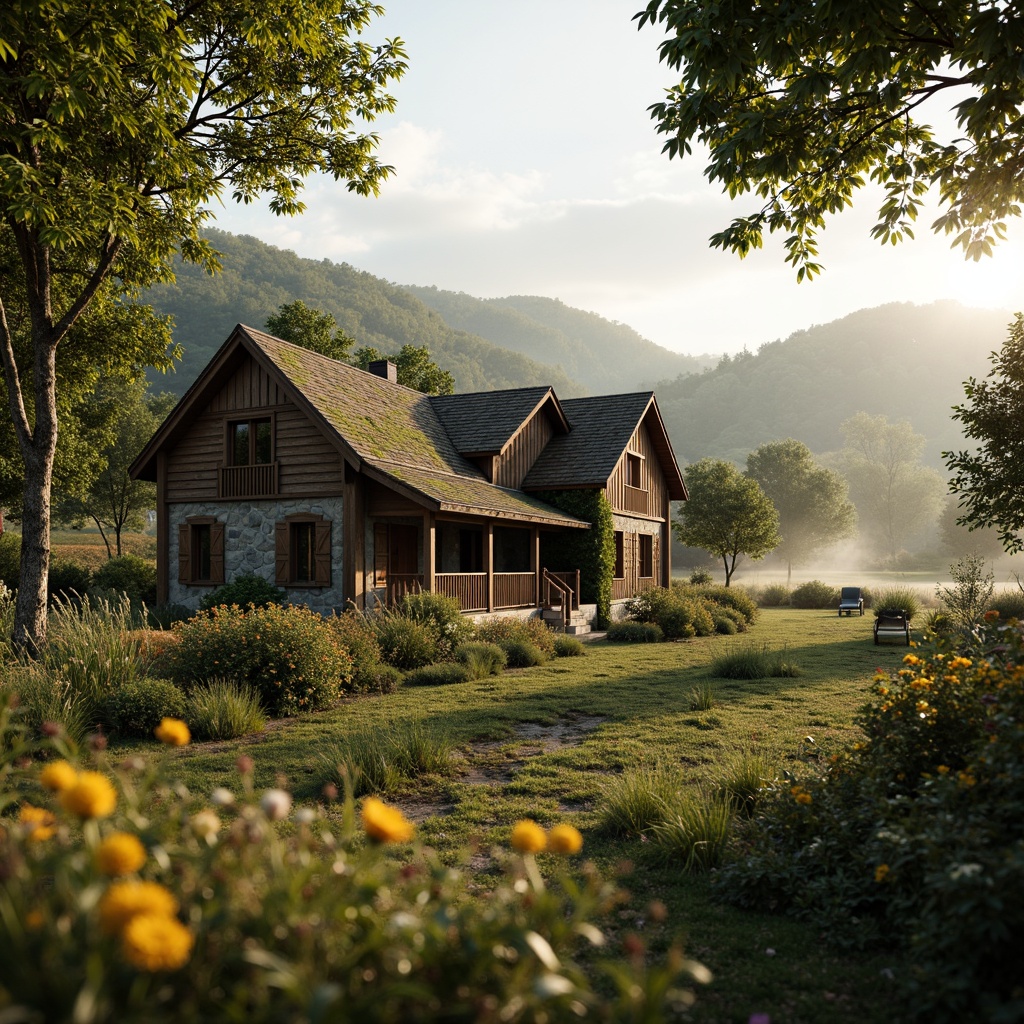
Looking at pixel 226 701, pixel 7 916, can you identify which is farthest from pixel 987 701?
pixel 226 701

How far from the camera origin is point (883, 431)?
3839 inches

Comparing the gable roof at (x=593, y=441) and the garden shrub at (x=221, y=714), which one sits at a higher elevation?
the gable roof at (x=593, y=441)

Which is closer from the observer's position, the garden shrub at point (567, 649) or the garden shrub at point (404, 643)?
the garden shrub at point (404, 643)

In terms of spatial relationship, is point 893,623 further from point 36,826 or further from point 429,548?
point 36,826

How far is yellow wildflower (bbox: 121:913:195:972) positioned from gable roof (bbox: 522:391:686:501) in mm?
21707

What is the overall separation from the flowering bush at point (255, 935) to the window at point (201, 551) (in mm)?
17743

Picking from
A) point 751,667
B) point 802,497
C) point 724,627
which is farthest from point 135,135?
point 802,497

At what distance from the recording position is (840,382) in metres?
133

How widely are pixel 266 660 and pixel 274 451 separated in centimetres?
883

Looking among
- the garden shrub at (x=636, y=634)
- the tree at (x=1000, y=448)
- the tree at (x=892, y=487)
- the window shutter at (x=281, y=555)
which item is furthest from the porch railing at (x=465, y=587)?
the tree at (x=892, y=487)

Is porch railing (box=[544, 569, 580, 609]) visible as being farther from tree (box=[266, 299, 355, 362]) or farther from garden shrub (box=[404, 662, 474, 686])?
tree (box=[266, 299, 355, 362])

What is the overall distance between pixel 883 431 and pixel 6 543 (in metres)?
97.7

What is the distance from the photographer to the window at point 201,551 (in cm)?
1897

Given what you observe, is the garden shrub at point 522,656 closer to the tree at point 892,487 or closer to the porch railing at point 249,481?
the porch railing at point 249,481
